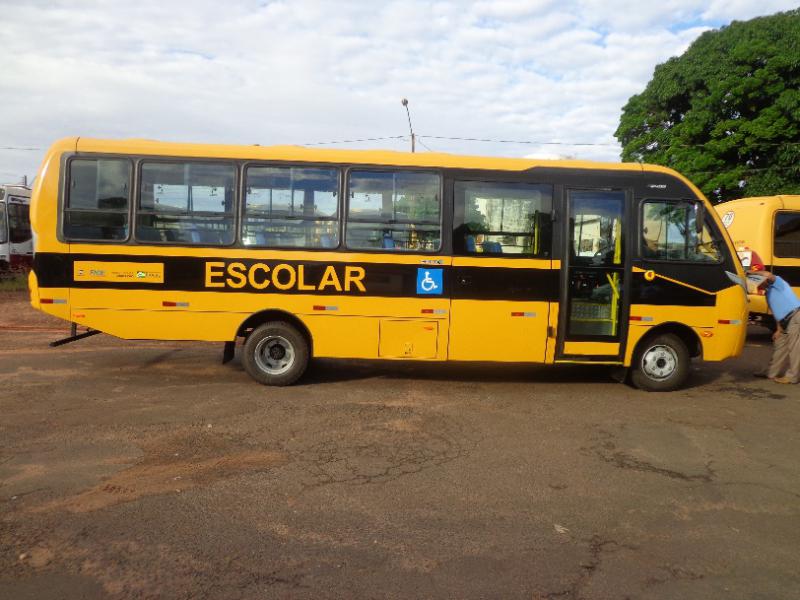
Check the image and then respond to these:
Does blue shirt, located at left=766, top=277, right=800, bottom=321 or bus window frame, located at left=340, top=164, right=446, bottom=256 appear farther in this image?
blue shirt, located at left=766, top=277, right=800, bottom=321

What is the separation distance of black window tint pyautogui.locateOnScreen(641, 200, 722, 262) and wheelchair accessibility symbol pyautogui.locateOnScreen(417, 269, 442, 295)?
258 cm

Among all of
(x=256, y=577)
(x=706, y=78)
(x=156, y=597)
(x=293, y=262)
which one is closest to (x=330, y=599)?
(x=256, y=577)

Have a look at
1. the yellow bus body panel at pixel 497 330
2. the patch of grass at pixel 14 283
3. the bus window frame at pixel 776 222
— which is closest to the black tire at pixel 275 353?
the yellow bus body panel at pixel 497 330

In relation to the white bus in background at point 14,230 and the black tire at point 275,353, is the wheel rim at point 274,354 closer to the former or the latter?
the black tire at point 275,353

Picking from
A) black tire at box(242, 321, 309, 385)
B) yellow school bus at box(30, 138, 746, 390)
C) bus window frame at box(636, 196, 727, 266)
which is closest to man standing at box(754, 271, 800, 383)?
yellow school bus at box(30, 138, 746, 390)

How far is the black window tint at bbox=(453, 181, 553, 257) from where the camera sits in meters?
7.52

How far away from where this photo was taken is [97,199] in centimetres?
742

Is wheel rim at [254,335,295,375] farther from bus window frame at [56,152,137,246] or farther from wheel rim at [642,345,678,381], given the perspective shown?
wheel rim at [642,345,678,381]

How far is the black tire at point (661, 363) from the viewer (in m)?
7.77

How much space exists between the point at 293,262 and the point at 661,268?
178 inches

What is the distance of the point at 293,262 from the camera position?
7426mm

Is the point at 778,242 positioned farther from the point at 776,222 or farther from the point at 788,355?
the point at 788,355

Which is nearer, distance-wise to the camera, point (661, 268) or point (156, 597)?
point (156, 597)

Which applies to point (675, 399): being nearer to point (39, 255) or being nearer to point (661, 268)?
point (661, 268)
